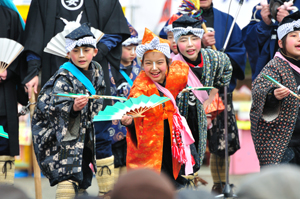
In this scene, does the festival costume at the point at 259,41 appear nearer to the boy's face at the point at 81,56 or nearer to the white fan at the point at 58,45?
the boy's face at the point at 81,56

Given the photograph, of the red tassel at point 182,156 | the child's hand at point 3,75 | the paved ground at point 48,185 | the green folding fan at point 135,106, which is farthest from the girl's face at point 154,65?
the paved ground at point 48,185

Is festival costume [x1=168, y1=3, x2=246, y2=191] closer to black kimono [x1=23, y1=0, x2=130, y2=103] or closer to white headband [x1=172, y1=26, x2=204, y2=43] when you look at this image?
white headband [x1=172, y1=26, x2=204, y2=43]

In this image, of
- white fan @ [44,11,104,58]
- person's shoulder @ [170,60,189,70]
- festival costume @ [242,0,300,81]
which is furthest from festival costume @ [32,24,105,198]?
festival costume @ [242,0,300,81]

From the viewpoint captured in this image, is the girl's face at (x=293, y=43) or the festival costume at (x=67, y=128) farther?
the girl's face at (x=293, y=43)

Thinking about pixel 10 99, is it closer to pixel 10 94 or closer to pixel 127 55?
pixel 10 94

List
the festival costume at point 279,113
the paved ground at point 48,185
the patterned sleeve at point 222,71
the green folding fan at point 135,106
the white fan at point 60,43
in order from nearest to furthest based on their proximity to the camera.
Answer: the green folding fan at point 135,106 → the festival costume at point 279,113 → the white fan at point 60,43 → the patterned sleeve at point 222,71 → the paved ground at point 48,185

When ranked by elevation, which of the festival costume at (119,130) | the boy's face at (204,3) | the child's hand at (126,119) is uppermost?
the boy's face at (204,3)

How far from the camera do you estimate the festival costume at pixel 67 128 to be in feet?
13.2

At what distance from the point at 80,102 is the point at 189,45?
47.8 inches

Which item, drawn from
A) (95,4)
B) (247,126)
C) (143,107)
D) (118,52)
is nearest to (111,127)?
(118,52)

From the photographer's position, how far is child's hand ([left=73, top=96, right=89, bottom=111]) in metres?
3.85

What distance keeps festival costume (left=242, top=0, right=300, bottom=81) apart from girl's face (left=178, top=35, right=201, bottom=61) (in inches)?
37.8

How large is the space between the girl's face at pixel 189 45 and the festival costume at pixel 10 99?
1.69m

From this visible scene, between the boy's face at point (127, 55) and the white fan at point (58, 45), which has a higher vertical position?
the white fan at point (58, 45)
